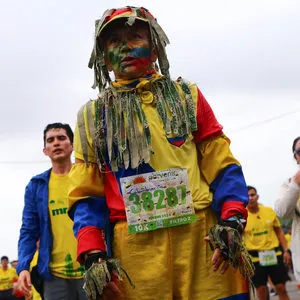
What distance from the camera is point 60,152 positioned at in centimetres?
681

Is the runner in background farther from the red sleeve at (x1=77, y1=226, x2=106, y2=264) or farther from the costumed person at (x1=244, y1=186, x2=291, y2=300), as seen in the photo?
the red sleeve at (x1=77, y1=226, x2=106, y2=264)

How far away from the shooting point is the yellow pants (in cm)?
369

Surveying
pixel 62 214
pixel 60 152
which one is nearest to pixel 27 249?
pixel 62 214

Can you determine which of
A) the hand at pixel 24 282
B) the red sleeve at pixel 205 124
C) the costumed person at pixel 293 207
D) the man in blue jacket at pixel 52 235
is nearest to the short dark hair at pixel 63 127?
the man in blue jacket at pixel 52 235

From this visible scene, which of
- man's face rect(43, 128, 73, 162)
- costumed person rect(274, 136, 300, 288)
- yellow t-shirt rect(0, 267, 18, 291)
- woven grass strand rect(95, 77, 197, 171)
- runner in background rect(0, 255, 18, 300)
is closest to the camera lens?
woven grass strand rect(95, 77, 197, 171)

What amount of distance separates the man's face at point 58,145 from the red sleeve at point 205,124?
9.73 feet

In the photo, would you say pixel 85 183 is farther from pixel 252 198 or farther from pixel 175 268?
pixel 252 198

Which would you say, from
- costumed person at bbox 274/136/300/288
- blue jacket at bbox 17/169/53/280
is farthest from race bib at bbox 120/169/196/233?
costumed person at bbox 274/136/300/288

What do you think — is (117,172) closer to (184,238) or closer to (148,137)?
(148,137)

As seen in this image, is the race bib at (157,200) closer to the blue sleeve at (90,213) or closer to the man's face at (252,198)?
the blue sleeve at (90,213)

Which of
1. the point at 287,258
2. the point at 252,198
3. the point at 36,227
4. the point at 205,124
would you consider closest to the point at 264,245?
the point at 252,198

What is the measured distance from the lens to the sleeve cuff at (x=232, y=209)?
12.2ft

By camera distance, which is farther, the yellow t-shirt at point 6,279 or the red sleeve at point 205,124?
the yellow t-shirt at point 6,279

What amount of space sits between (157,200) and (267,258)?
8.59 meters
